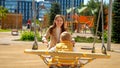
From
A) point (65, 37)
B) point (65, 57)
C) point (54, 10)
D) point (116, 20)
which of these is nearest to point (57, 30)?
point (65, 37)

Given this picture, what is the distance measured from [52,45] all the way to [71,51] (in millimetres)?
518

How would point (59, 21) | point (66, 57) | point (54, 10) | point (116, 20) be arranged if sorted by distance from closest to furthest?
1. point (66, 57)
2. point (59, 21)
3. point (116, 20)
4. point (54, 10)

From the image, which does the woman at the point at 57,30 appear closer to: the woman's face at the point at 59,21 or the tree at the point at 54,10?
the woman's face at the point at 59,21

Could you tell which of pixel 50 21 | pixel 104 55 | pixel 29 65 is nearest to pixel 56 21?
pixel 104 55

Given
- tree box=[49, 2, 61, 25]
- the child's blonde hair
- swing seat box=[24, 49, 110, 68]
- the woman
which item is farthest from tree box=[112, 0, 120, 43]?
swing seat box=[24, 49, 110, 68]

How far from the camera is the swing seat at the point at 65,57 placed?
697 centimetres

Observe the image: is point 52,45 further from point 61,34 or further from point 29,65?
point 29,65

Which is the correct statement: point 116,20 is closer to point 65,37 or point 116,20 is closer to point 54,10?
point 54,10

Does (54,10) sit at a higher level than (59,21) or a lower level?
higher

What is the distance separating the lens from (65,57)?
7.02 metres

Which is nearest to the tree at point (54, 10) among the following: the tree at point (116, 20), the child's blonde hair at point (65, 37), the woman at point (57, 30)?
the tree at point (116, 20)

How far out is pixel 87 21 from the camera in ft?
174

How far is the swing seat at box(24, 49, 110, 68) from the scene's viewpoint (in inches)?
274

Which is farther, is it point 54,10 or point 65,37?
point 54,10
